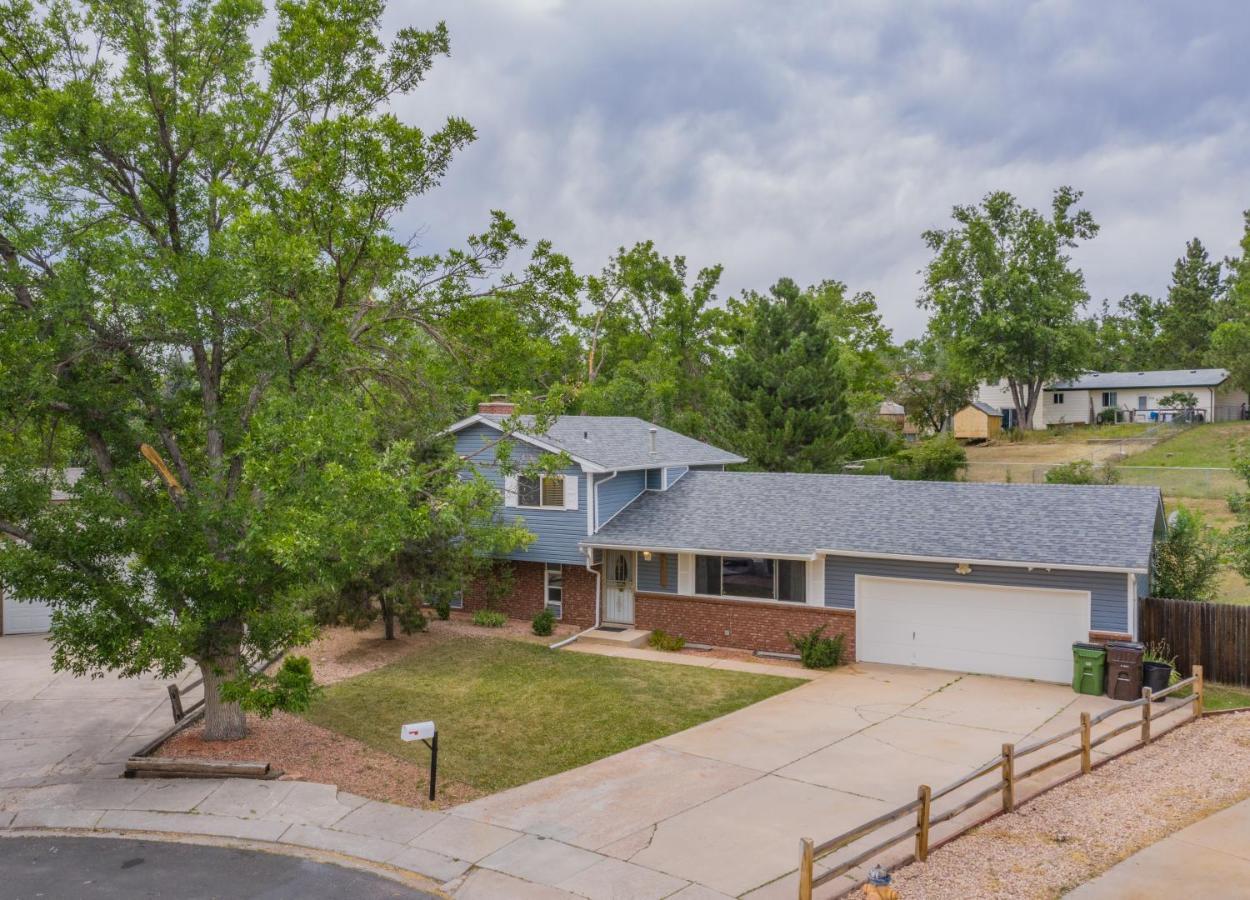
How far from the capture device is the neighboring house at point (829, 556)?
16812 millimetres

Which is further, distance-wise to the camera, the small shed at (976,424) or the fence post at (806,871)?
the small shed at (976,424)

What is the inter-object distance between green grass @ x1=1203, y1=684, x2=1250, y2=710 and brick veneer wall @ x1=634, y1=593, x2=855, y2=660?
6470 millimetres

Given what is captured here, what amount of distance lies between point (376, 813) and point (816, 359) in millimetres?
28700

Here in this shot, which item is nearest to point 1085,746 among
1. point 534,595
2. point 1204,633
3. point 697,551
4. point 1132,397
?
point 1204,633

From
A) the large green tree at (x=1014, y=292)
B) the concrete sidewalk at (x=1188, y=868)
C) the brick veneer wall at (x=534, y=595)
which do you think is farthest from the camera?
the large green tree at (x=1014, y=292)

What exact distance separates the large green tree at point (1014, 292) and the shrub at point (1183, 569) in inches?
1430

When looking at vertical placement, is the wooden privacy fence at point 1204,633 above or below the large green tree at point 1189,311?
below

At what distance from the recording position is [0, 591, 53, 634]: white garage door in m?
22.2

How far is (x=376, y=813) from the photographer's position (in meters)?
10.6

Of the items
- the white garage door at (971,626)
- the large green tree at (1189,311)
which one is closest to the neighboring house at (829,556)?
the white garage door at (971,626)

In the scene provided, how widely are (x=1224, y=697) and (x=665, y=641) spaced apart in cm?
1096

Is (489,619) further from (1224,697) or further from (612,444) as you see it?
(1224,697)

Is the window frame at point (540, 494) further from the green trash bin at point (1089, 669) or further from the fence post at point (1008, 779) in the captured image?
the fence post at point (1008, 779)

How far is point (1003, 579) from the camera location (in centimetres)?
1719
